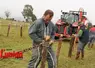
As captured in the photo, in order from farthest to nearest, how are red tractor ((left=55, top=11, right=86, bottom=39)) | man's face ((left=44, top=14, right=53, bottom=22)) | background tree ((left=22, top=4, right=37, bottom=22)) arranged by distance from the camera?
background tree ((left=22, top=4, right=37, bottom=22))
red tractor ((left=55, top=11, right=86, bottom=39))
man's face ((left=44, top=14, right=53, bottom=22))

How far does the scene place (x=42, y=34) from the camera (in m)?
6.91

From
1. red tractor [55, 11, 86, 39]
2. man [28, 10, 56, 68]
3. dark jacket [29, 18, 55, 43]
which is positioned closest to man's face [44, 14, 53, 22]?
man [28, 10, 56, 68]

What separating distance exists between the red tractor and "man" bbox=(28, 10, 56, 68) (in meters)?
13.2

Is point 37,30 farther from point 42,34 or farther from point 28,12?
point 28,12

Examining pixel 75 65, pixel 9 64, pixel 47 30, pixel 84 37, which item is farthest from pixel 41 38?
pixel 84 37

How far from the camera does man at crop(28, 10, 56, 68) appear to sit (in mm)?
6781

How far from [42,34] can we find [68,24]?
14256 millimetres

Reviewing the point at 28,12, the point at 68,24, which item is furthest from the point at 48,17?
the point at 28,12

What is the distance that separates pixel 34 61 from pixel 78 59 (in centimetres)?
577

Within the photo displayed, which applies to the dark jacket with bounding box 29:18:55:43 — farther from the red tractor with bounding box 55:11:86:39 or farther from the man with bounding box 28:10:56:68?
the red tractor with bounding box 55:11:86:39

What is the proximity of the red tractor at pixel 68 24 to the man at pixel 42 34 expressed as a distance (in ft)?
43.2

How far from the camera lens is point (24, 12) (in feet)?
346

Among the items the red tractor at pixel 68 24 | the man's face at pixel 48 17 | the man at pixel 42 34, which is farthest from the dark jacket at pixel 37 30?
the red tractor at pixel 68 24

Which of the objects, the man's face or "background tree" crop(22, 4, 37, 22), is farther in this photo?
"background tree" crop(22, 4, 37, 22)
